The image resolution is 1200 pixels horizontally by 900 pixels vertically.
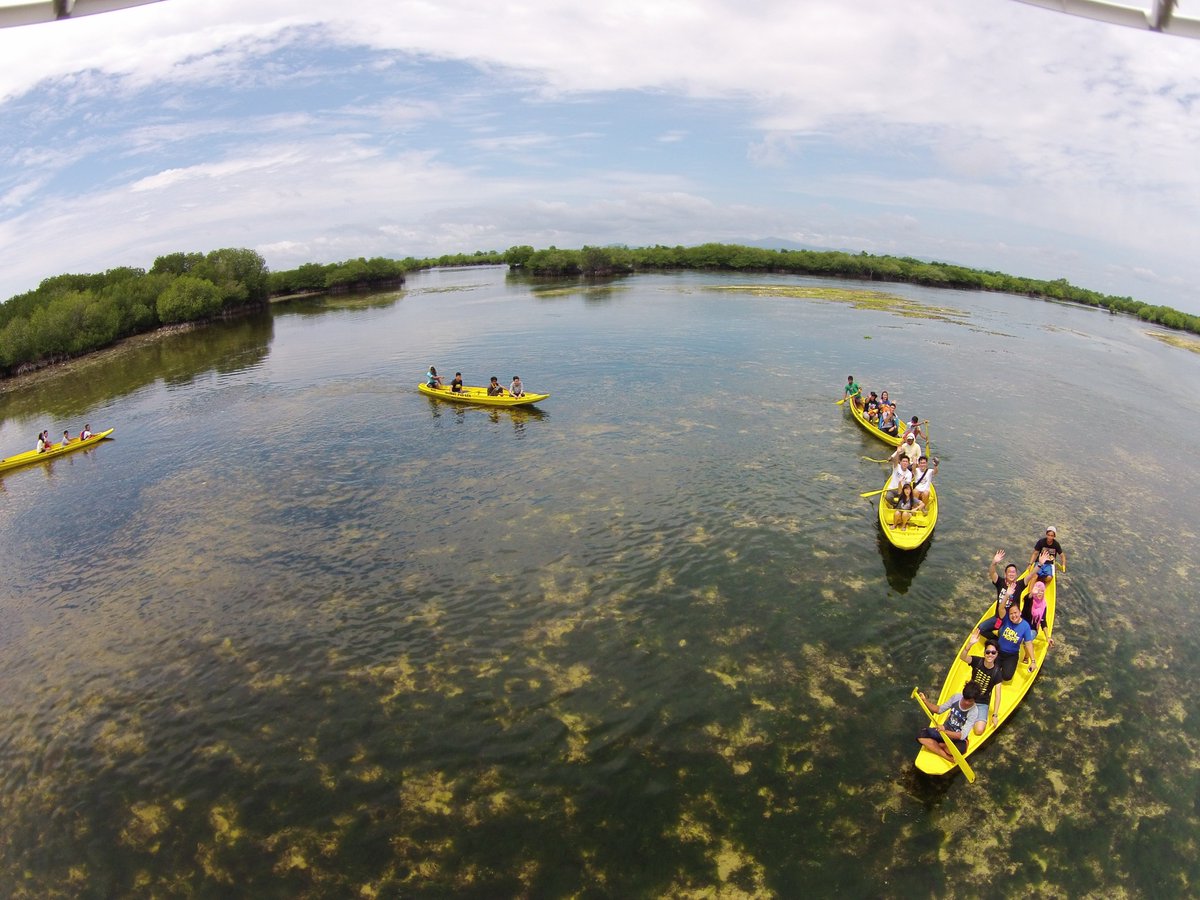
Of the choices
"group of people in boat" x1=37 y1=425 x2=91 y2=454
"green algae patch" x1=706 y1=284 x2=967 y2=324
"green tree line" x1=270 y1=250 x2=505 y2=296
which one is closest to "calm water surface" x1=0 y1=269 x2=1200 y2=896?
"group of people in boat" x1=37 y1=425 x2=91 y2=454

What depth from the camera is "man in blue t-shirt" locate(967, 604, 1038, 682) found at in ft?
49.5

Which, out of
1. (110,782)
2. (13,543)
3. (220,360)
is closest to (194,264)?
(220,360)

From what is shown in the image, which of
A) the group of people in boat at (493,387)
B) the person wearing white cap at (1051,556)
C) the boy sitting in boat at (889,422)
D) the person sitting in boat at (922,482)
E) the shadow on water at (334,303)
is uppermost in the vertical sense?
the shadow on water at (334,303)

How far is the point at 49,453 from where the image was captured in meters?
37.1

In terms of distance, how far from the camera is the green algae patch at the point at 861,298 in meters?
86.7

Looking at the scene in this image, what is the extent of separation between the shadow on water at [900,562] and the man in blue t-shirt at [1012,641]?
433 cm

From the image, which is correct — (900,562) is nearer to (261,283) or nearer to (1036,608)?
(1036,608)

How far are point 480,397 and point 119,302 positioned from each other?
6408 cm

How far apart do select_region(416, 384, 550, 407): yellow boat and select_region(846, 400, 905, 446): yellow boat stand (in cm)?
2004

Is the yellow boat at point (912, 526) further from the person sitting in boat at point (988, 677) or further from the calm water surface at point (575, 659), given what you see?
the person sitting in boat at point (988, 677)

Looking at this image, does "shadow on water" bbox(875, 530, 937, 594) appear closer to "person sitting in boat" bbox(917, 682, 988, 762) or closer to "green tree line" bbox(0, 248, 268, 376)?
"person sitting in boat" bbox(917, 682, 988, 762)

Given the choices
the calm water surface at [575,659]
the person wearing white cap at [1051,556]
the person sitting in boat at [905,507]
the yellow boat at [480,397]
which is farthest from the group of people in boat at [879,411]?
the yellow boat at [480,397]

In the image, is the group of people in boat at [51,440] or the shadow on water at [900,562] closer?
the shadow on water at [900,562]

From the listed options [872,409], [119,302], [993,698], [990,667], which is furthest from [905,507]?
[119,302]
